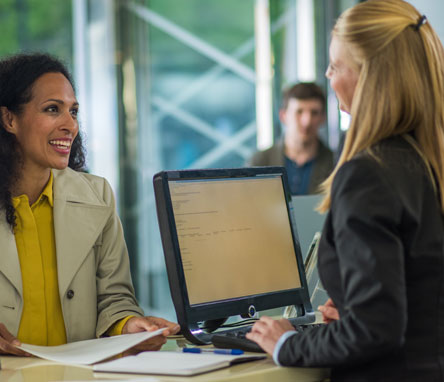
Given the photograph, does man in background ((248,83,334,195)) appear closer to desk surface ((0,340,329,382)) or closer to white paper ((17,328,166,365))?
white paper ((17,328,166,365))

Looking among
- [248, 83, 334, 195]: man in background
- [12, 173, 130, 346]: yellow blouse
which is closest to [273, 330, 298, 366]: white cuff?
[12, 173, 130, 346]: yellow blouse

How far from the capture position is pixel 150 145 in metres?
5.27

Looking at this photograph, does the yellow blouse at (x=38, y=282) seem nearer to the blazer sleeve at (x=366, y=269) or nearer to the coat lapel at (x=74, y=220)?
the coat lapel at (x=74, y=220)

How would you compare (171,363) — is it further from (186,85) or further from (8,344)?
(186,85)

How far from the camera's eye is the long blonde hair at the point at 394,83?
1470 millimetres

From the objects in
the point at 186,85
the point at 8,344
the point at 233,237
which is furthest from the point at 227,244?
the point at 186,85

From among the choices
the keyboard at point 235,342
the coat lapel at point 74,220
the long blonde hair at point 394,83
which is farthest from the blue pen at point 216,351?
the coat lapel at point 74,220

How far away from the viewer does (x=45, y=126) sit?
2.21 meters

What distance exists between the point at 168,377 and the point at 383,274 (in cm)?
45

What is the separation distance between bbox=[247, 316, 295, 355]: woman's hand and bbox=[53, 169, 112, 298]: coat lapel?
69 cm

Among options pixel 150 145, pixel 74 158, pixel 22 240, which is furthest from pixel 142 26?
pixel 22 240

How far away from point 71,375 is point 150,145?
379 centimetres

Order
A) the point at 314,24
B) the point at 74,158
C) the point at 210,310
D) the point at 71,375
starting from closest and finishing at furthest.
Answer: the point at 71,375 < the point at 210,310 < the point at 74,158 < the point at 314,24

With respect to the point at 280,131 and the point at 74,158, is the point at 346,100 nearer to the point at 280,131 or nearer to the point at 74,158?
the point at 74,158
